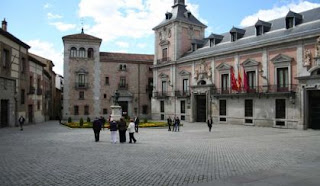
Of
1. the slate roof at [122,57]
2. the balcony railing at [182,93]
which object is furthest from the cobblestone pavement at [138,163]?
the slate roof at [122,57]

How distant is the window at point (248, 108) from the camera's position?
30078 millimetres

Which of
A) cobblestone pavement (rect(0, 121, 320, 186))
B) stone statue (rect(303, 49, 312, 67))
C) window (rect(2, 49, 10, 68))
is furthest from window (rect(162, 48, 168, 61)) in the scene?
cobblestone pavement (rect(0, 121, 320, 186))

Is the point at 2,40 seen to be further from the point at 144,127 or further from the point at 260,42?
the point at 260,42

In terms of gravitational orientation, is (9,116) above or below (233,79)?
below

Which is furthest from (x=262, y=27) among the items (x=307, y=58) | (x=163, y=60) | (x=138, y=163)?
(x=138, y=163)

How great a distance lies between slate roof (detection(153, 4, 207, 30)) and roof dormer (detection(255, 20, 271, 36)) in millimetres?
12549

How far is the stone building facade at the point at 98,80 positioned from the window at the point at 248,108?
2099 cm

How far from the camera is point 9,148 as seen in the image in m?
13.0

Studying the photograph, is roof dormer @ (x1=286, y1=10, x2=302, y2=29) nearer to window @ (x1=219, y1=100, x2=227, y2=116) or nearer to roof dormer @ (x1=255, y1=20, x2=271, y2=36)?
roof dormer @ (x1=255, y1=20, x2=271, y2=36)

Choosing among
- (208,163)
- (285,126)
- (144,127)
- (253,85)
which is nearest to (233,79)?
(253,85)

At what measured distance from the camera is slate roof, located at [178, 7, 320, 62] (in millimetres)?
26344

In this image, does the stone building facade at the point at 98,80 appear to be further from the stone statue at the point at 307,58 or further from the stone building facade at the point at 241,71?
the stone statue at the point at 307,58

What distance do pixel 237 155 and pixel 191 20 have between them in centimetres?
3360

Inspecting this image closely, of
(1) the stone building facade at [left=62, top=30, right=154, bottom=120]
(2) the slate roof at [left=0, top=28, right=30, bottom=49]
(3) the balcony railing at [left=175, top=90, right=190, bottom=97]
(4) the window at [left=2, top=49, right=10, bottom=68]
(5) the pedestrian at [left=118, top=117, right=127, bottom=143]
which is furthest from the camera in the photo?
(1) the stone building facade at [left=62, top=30, right=154, bottom=120]
